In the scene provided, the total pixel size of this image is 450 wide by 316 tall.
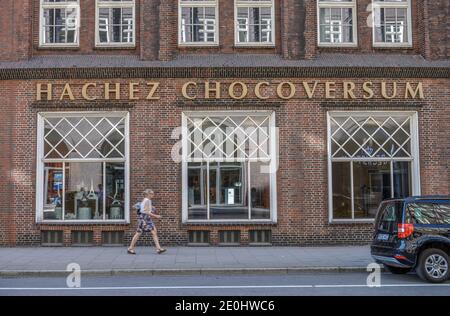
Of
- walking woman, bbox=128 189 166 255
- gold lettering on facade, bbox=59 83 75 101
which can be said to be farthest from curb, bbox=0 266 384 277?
gold lettering on facade, bbox=59 83 75 101

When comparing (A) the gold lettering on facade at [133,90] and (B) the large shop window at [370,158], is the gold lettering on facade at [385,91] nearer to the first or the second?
(B) the large shop window at [370,158]

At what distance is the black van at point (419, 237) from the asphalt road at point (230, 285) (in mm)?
355

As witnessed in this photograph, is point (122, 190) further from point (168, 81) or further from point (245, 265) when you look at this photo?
point (245, 265)

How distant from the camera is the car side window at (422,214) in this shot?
38.6 ft

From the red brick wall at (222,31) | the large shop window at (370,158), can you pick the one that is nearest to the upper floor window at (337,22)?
the red brick wall at (222,31)

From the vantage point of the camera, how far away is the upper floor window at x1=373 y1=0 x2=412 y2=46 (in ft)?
61.7

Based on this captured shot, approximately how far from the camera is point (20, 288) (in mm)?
10891

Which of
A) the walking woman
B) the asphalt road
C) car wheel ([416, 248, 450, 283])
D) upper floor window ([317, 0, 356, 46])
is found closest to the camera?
the asphalt road

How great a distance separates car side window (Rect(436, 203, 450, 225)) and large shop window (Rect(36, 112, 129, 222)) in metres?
9.83

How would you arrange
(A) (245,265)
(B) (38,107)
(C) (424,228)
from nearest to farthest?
(C) (424,228), (A) (245,265), (B) (38,107)

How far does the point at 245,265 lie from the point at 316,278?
6.45ft

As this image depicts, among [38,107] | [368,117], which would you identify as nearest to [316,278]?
[368,117]

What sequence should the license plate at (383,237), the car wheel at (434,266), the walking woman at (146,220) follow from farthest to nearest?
the walking woman at (146,220)
the license plate at (383,237)
the car wheel at (434,266)

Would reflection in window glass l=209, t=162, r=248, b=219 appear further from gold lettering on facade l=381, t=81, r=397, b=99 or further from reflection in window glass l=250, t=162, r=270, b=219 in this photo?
gold lettering on facade l=381, t=81, r=397, b=99
